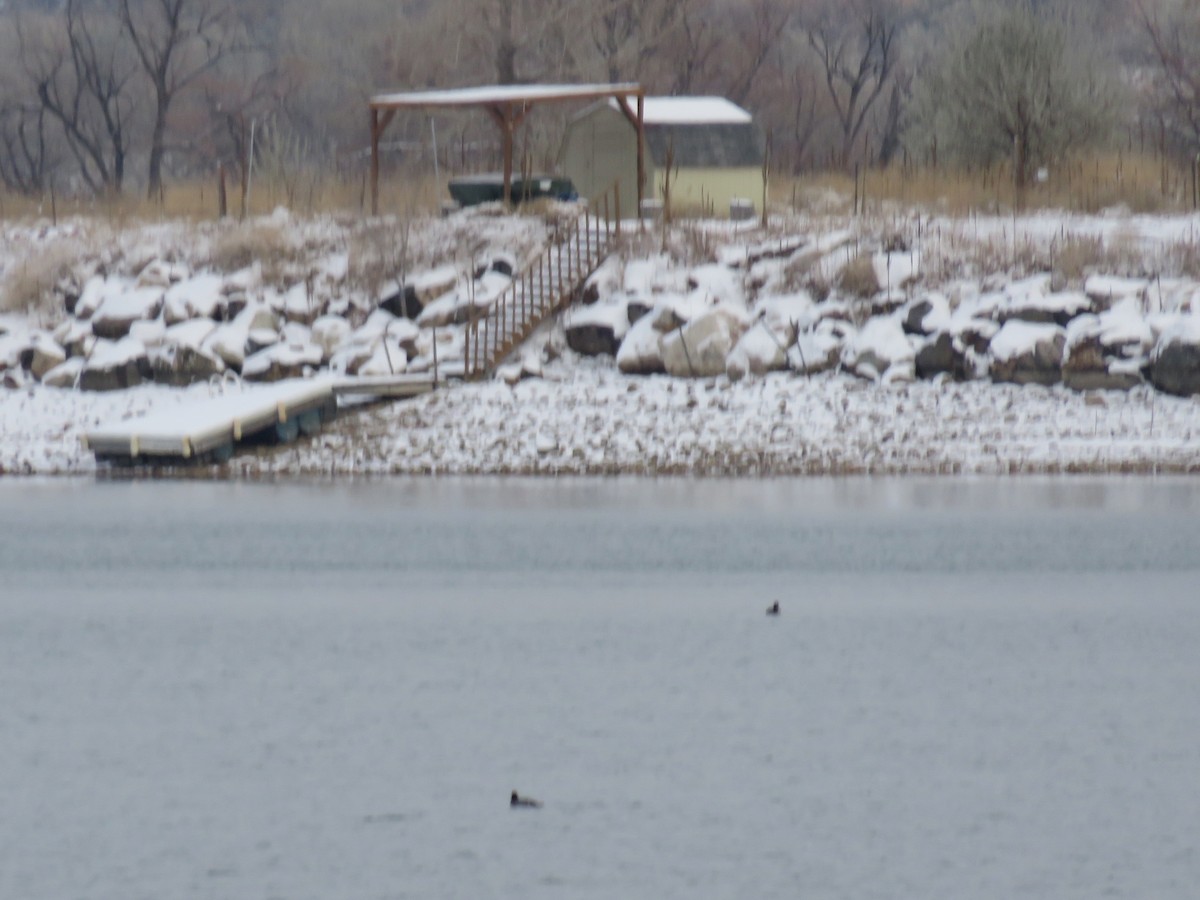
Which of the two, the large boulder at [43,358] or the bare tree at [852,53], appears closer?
the large boulder at [43,358]

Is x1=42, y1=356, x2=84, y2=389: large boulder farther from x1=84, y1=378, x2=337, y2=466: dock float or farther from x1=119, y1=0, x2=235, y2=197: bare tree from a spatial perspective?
x1=119, y1=0, x2=235, y2=197: bare tree

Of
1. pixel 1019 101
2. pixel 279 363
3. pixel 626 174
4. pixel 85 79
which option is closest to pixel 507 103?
pixel 626 174

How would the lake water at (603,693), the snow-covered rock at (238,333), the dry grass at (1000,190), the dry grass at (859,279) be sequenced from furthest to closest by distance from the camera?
the dry grass at (1000,190) < the snow-covered rock at (238,333) < the dry grass at (859,279) < the lake water at (603,693)

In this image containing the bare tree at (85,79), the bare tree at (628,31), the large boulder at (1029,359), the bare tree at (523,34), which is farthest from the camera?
the bare tree at (85,79)

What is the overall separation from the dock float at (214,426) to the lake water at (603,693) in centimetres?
162

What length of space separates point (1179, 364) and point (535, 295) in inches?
489

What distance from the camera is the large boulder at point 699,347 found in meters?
35.8

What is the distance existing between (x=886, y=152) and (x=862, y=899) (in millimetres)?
56164

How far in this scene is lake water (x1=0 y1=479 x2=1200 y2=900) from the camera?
47.4ft

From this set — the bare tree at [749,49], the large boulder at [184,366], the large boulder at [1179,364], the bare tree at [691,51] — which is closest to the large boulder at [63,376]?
the large boulder at [184,366]

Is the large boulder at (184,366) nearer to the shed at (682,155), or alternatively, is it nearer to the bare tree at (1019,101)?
the shed at (682,155)

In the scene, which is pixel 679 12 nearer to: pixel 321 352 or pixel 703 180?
pixel 703 180

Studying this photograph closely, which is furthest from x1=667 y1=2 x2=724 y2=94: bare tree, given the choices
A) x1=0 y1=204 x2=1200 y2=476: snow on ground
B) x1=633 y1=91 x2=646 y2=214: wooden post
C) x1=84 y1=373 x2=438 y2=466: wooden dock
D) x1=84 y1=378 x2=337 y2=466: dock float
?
x1=84 y1=378 x2=337 y2=466: dock float

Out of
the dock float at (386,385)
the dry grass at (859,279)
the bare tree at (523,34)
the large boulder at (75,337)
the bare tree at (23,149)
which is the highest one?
the bare tree at (523,34)
